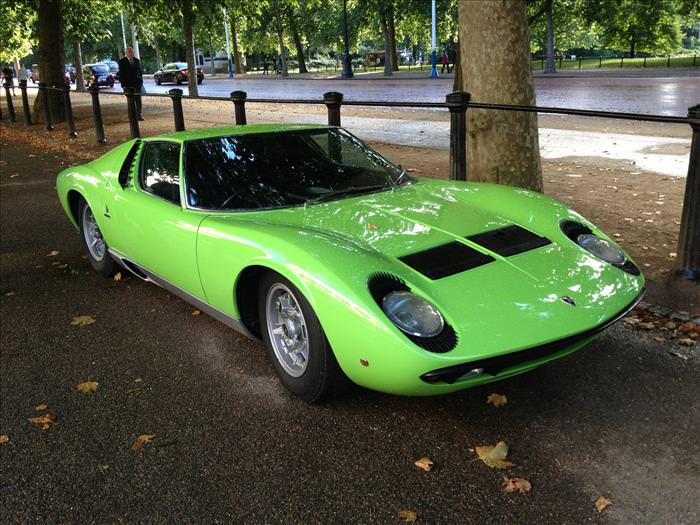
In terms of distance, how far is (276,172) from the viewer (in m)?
3.78

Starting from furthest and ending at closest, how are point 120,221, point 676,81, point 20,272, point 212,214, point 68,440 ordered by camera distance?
point 676,81 → point 20,272 → point 120,221 → point 212,214 → point 68,440

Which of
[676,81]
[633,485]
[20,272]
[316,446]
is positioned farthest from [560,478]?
[676,81]

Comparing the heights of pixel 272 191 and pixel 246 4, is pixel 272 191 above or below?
below

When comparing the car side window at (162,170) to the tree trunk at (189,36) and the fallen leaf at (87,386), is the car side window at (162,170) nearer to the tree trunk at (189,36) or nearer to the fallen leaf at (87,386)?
the fallen leaf at (87,386)

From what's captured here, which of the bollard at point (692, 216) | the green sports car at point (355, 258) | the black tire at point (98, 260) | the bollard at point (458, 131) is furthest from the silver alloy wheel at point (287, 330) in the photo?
the bollard at point (458, 131)

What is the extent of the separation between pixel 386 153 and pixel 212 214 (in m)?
7.28

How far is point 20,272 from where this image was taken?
554 centimetres

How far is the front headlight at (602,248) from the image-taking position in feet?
10.9

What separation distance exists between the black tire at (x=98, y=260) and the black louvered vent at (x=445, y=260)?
9.37 feet

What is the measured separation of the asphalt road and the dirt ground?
137 centimetres

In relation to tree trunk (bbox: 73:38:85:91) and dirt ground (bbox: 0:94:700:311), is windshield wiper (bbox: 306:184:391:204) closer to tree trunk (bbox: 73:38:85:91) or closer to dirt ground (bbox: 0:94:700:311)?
dirt ground (bbox: 0:94:700:311)

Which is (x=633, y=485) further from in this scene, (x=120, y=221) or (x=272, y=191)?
(x=120, y=221)

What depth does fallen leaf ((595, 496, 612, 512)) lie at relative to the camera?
239 cm

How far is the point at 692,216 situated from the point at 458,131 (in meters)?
2.08
